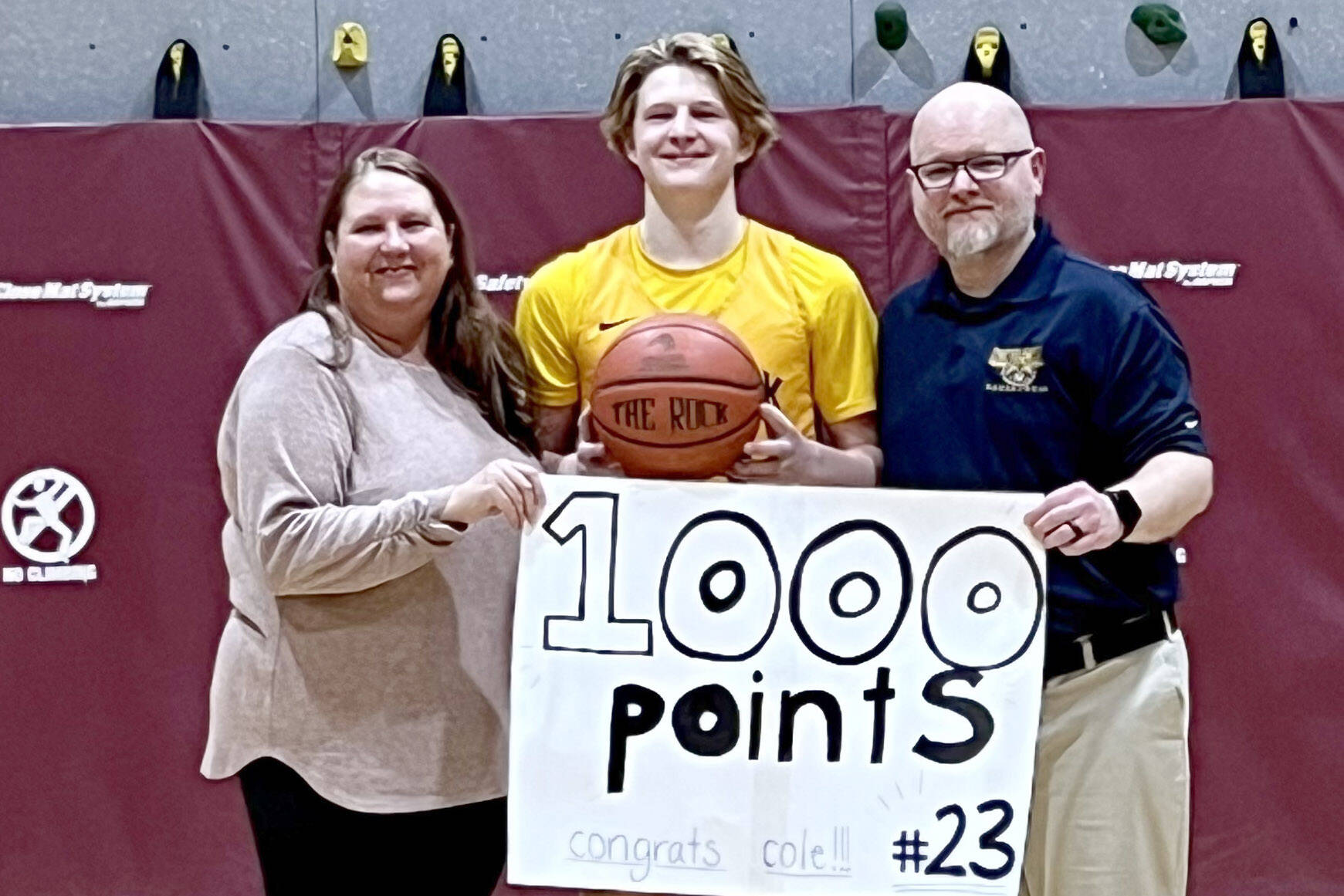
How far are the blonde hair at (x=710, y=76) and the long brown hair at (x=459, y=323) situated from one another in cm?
36

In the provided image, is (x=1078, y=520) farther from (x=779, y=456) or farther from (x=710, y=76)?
(x=710, y=76)

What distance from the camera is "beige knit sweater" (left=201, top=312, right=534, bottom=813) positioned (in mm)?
2506

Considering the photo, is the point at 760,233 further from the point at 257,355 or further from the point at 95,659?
the point at 95,659

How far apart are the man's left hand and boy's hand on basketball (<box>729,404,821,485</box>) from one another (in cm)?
39

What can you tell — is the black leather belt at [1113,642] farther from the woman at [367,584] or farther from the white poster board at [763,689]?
the woman at [367,584]

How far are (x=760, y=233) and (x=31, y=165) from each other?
3.04 meters

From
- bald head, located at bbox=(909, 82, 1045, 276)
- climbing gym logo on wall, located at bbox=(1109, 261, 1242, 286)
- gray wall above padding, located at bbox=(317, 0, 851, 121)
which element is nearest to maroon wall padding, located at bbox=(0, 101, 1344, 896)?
climbing gym logo on wall, located at bbox=(1109, 261, 1242, 286)

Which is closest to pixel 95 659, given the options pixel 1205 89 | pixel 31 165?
pixel 31 165

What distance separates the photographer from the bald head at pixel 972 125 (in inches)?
105

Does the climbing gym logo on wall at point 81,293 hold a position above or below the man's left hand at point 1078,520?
above

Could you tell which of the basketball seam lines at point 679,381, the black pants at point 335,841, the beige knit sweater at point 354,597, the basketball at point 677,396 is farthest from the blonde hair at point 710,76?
the black pants at point 335,841

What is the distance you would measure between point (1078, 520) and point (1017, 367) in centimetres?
30

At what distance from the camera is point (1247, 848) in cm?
481

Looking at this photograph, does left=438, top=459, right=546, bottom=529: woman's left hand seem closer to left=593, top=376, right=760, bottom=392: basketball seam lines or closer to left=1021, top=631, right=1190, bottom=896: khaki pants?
left=593, top=376, right=760, bottom=392: basketball seam lines
